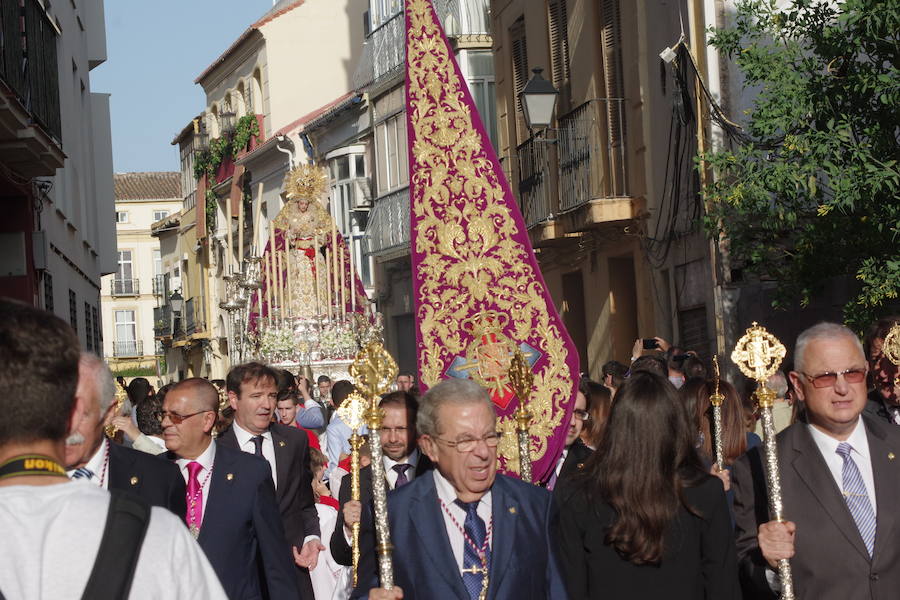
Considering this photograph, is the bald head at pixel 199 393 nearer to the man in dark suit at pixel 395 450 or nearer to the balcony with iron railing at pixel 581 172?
the man in dark suit at pixel 395 450

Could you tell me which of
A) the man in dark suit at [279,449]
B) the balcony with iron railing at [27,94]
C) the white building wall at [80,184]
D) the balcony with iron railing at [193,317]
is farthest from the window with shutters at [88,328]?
the balcony with iron railing at [193,317]

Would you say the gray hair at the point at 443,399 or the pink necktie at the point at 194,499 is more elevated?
the gray hair at the point at 443,399

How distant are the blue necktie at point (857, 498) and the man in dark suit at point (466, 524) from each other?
921 mm

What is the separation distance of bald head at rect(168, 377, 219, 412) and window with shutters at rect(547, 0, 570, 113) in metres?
13.7

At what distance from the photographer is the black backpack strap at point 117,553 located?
8.59 feet

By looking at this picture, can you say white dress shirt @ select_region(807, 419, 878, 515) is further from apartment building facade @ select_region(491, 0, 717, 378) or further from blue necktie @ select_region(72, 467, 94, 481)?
apartment building facade @ select_region(491, 0, 717, 378)

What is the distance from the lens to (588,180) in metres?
18.5

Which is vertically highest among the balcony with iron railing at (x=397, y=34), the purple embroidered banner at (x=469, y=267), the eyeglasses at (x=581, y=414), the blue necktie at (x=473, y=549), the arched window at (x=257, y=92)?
the arched window at (x=257, y=92)

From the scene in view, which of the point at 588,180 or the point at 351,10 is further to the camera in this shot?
the point at 351,10

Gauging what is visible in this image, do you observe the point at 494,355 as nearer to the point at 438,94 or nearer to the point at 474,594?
the point at 438,94

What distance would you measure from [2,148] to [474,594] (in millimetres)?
8951

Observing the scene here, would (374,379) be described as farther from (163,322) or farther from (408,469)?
(163,322)

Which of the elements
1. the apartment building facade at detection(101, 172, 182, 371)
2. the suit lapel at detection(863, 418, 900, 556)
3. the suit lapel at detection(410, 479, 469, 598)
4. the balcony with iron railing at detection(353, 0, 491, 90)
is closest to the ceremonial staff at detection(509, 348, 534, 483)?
the suit lapel at detection(410, 479, 469, 598)

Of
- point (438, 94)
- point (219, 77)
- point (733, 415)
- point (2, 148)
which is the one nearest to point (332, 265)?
point (2, 148)
